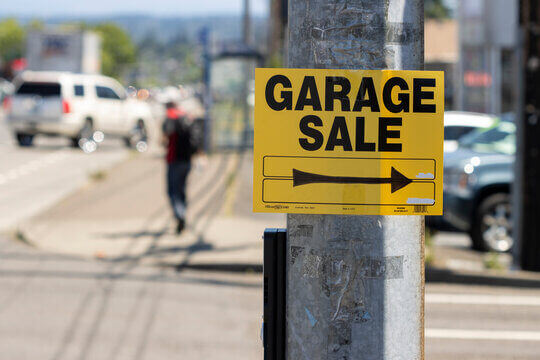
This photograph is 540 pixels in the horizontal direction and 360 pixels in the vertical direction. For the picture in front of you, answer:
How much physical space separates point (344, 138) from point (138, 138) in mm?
26838

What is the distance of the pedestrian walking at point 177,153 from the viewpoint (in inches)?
477

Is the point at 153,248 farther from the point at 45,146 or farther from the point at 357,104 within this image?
the point at 45,146

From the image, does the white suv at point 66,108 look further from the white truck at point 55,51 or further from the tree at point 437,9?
the tree at point 437,9

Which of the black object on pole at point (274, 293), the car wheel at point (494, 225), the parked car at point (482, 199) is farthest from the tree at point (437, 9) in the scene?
the black object on pole at point (274, 293)

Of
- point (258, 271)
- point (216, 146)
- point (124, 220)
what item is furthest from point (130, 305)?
point (216, 146)

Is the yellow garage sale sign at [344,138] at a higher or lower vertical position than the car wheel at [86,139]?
lower

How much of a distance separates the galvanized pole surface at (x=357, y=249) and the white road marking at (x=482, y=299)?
6770 mm

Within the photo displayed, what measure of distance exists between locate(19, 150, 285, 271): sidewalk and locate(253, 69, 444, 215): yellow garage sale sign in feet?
26.7

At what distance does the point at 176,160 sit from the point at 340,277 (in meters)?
9.96

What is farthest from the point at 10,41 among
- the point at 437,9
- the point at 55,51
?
the point at 55,51

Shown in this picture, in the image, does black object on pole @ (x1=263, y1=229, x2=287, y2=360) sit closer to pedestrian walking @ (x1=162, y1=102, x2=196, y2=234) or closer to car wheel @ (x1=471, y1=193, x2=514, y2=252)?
car wheel @ (x1=471, y1=193, x2=514, y2=252)

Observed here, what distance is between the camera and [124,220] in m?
13.8

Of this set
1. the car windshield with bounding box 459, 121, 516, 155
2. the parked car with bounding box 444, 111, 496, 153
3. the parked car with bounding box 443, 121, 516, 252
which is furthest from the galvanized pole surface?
the parked car with bounding box 444, 111, 496, 153

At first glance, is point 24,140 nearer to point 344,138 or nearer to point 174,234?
point 174,234
